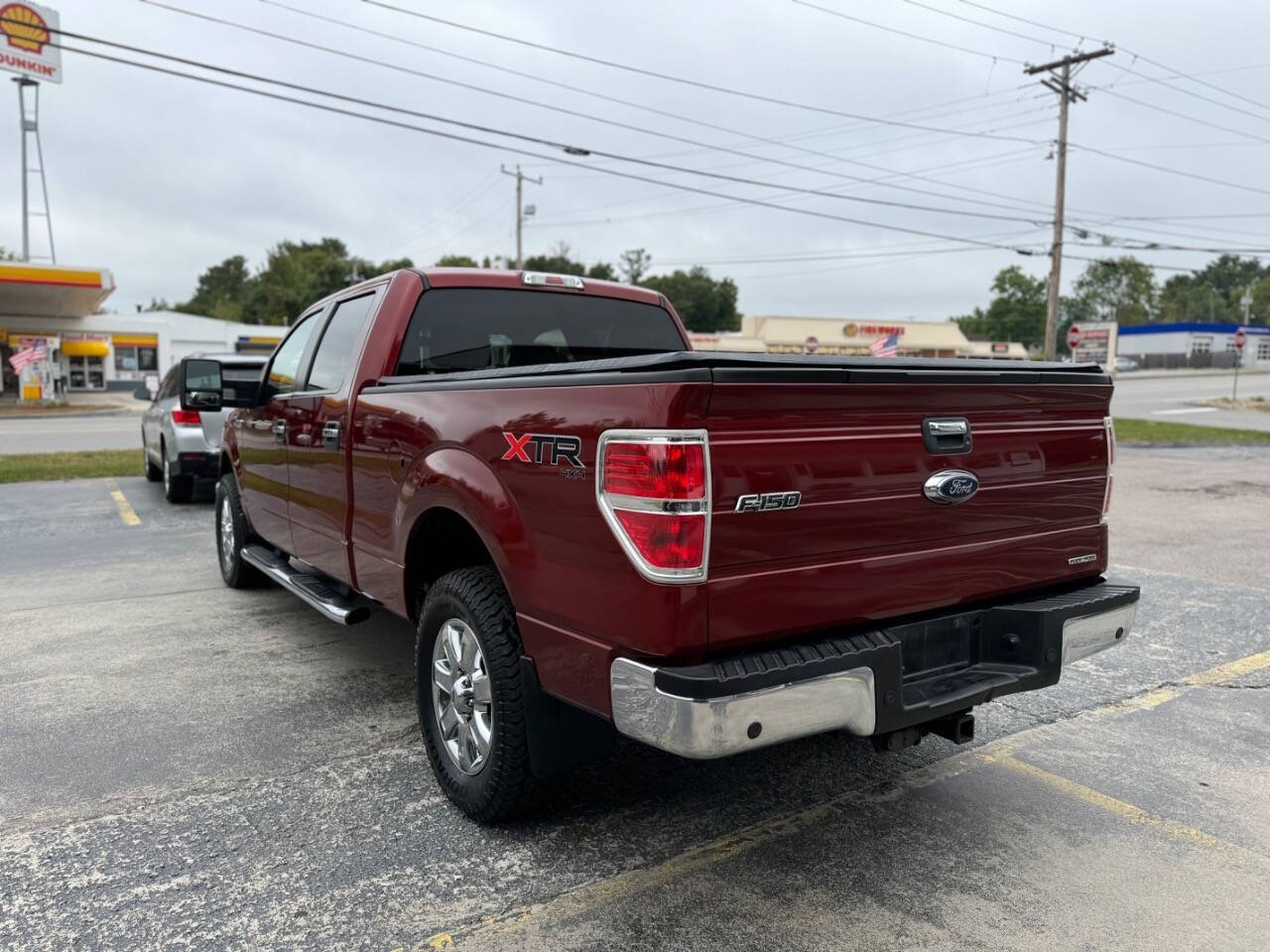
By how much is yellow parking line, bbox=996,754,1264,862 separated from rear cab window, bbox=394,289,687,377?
2540mm

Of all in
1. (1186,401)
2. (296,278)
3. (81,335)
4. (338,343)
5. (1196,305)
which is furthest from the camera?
(1196,305)

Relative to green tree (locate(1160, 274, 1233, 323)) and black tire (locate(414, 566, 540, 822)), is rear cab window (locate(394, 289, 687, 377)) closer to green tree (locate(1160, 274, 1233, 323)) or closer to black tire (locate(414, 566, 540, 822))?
black tire (locate(414, 566, 540, 822))

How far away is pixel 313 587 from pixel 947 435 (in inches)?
129

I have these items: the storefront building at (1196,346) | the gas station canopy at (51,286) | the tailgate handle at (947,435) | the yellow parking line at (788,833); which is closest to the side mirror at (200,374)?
the yellow parking line at (788,833)

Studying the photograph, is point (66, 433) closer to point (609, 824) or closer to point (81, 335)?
point (609, 824)

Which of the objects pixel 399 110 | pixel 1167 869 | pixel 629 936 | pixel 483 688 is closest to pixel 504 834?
pixel 483 688

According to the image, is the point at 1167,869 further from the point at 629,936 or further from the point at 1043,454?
the point at 629,936

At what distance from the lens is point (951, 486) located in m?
3.03

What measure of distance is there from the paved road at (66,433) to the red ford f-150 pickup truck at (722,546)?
1686cm

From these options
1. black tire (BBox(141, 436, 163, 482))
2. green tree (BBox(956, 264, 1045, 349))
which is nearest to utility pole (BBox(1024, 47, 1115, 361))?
black tire (BBox(141, 436, 163, 482))

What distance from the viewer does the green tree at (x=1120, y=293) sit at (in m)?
121

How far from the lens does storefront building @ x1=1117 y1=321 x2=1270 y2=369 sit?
83375 millimetres

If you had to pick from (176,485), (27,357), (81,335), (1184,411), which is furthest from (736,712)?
(81,335)

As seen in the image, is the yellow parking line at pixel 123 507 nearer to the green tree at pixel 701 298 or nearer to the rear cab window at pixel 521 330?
the rear cab window at pixel 521 330
